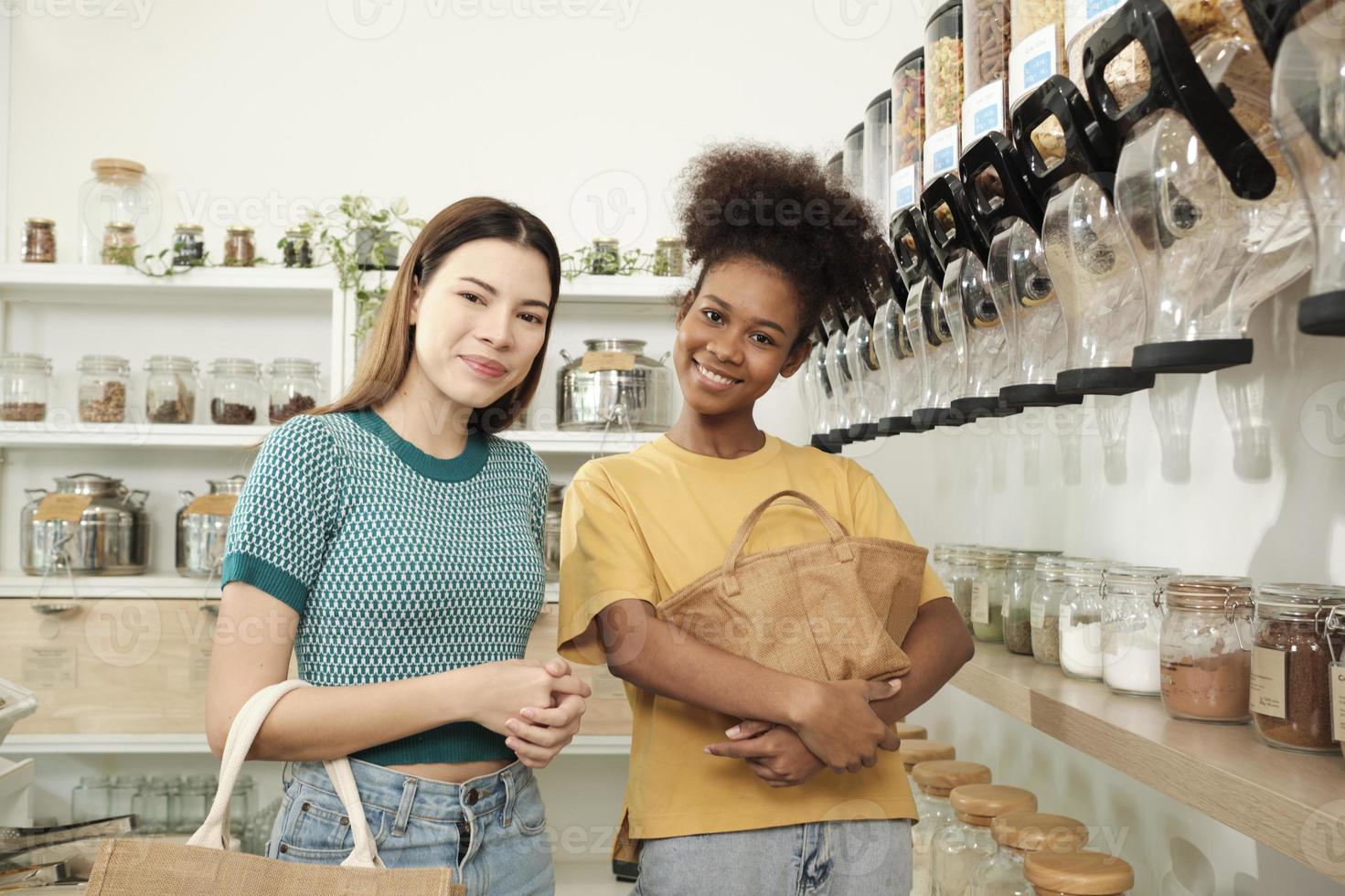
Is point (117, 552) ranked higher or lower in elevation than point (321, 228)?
lower

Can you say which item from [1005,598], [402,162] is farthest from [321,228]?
[1005,598]

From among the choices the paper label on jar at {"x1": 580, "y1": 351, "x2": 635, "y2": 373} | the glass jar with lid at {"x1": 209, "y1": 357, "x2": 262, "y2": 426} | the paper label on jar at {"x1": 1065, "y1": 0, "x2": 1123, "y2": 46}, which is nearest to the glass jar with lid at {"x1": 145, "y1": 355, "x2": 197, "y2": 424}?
the glass jar with lid at {"x1": 209, "y1": 357, "x2": 262, "y2": 426}

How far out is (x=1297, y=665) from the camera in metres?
0.97

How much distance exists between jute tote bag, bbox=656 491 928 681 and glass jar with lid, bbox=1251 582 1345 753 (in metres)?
0.35

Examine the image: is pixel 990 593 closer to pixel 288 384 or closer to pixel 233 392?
pixel 288 384

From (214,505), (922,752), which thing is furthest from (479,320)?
(214,505)

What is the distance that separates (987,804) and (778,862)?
1.55ft

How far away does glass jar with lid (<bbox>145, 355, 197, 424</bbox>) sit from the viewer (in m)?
2.64

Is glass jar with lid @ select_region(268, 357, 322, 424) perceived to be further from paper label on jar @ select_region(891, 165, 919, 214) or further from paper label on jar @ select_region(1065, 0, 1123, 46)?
paper label on jar @ select_region(1065, 0, 1123, 46)

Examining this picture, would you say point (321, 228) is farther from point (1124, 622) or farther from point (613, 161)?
point (1124, 622)

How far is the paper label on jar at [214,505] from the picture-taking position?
255 cm

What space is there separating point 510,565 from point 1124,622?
0.74 m

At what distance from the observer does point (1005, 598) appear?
161 centimetres

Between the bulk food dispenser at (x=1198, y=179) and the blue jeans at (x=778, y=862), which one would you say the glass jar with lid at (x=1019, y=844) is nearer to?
the blue jeans at (x=778, y=862)
